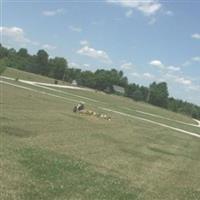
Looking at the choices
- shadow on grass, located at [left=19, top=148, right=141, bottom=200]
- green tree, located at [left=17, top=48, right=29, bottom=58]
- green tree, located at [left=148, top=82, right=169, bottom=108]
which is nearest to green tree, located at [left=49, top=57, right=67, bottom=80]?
green tree, located at [left=17, top=48, right=29, bottom=58]

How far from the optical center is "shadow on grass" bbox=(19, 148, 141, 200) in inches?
439

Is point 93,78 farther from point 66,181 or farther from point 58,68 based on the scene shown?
point 66,181

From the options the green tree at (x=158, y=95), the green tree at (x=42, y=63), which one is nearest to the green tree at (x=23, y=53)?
the green tree at (x=42, y=63)

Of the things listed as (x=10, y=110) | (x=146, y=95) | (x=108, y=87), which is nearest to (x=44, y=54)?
(x=108, y=87)

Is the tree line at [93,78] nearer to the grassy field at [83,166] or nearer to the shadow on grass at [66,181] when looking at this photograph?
the grassy field at [83,166]

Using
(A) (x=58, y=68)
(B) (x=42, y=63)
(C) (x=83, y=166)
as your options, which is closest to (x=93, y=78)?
(A) (x=58, y=68)

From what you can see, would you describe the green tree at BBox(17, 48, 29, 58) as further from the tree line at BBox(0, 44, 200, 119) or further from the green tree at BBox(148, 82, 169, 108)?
the green tree at BBox(148, 82, 169, 108)

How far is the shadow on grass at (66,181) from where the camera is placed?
11148 millimetres

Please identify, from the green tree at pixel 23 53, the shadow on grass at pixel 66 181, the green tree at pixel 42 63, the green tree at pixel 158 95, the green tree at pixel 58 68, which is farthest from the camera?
the green tree at pixel 23 53

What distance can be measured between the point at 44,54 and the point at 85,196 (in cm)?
13498

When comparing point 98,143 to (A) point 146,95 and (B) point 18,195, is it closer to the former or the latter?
(B) point 18,195

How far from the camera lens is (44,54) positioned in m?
144

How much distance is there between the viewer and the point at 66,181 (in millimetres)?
12367

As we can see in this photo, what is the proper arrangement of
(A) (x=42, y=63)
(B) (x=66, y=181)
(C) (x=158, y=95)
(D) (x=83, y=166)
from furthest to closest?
(A) (x=42, y=63), (C) (x=158, y=95), (D) (x=83, y=166), (B) (x=66, y=181)
